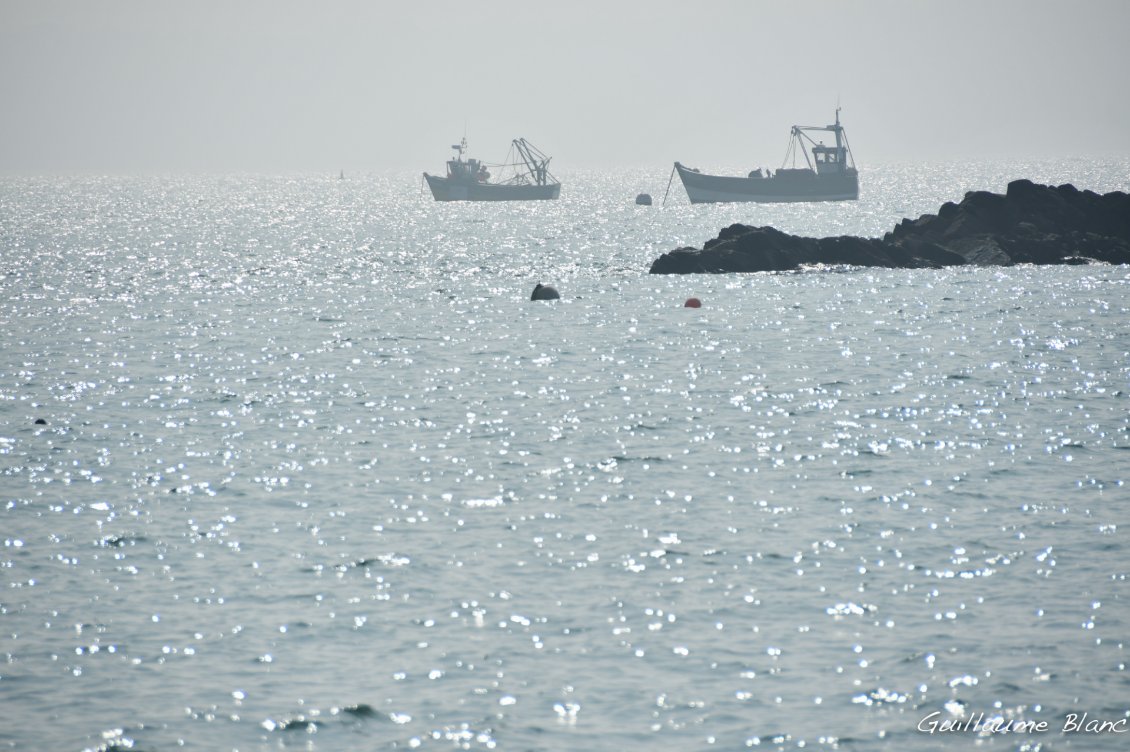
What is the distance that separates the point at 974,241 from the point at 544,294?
3104 centimetres

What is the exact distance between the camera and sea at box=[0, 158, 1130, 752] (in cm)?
1541

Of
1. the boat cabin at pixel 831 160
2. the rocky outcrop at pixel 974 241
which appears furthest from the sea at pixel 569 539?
the boat cabin at pixel 831 160

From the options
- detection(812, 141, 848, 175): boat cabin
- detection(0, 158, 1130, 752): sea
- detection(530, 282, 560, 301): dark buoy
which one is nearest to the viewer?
detection(0, 158, 1130, 752): sea

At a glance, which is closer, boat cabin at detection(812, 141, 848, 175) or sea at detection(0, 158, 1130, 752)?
sea at detection(0, 158, 1130, 752)

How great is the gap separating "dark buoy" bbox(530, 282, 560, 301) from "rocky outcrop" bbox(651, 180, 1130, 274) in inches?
558

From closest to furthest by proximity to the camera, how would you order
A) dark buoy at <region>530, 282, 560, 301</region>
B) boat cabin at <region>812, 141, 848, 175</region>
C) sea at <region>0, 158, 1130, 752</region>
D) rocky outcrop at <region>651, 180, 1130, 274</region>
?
sea at <region>0, 158, 1130, 752</region>
dark buoy at <region>530, 282, 560, 301</region>
rocky outcrop at <region>651, 180, 1130, 274</region>
boat cabin at <region>812, 141, 848, 175</region>

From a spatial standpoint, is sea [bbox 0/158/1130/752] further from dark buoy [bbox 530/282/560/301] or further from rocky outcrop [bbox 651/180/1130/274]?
rocky outcrop [bbox 651/180/1130/274]

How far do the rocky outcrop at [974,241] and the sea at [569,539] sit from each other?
27.4 m

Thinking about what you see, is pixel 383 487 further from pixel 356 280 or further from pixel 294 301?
pixel 356 280

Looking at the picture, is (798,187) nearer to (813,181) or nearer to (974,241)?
(813,181)

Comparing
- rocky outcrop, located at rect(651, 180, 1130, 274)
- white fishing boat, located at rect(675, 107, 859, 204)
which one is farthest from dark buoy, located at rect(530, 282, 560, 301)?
white fishing boat, located at rect(675, 107, 859, 204)

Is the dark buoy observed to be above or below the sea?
above

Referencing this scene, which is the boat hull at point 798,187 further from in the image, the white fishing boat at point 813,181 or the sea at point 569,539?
the sea at point 569,539

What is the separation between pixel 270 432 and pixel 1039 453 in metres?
18.2
